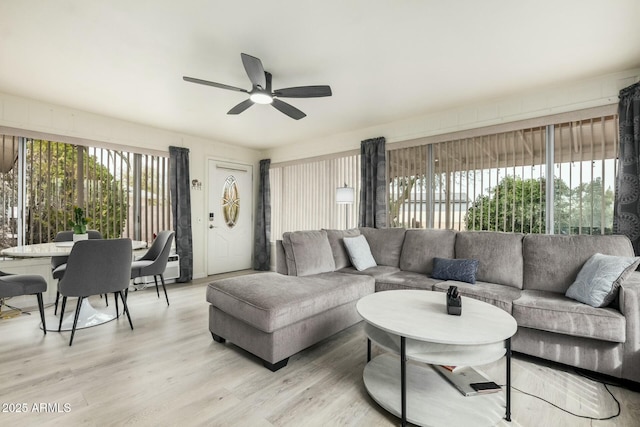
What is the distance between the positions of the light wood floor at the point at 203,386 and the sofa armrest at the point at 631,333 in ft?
0.44

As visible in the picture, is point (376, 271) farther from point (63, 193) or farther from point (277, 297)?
point (63, 193)

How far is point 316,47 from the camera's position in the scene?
250cm

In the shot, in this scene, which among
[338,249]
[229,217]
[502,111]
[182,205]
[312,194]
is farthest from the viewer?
[229,217]

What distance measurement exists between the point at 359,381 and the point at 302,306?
2.10ft

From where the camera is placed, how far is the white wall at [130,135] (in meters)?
3.62

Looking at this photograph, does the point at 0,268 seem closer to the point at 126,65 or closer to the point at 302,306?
the point at 126,65

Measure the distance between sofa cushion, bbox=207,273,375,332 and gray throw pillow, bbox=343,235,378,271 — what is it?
61 cm

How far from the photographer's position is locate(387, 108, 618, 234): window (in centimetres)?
309

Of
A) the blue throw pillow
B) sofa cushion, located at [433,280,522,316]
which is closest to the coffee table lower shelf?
sofa cushion, located at [433,280,522,316]

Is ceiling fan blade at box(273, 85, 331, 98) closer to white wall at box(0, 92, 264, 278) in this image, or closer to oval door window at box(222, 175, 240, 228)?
white wall at box(0, 92, 264, 278)

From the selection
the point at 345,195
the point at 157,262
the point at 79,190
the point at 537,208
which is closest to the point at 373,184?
the point at 345,195

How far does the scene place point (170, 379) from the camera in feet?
6.76

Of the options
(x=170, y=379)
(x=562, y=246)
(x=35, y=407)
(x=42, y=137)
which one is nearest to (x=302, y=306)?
(x=170, y=379)

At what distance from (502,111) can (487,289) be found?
2197 millimetres
